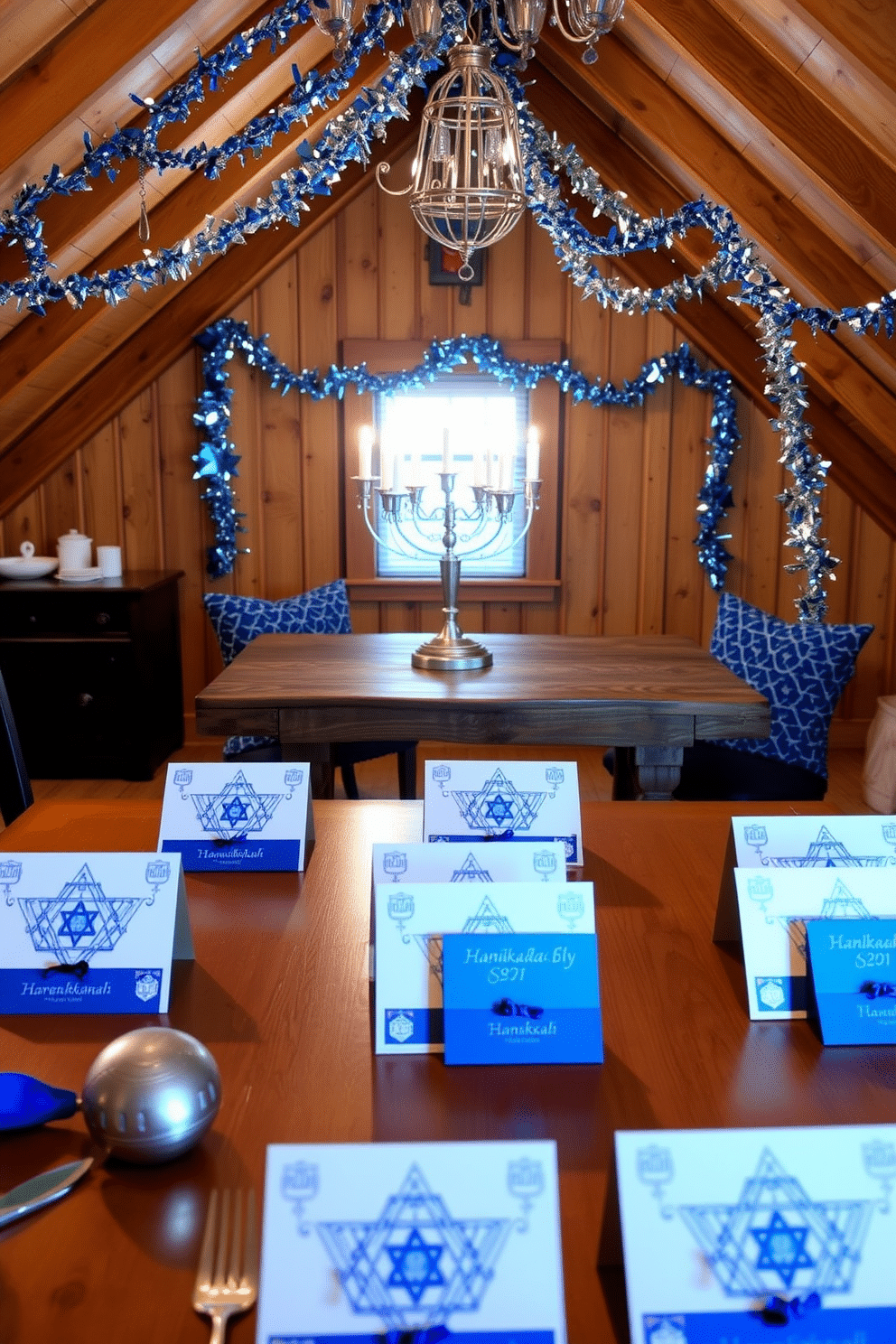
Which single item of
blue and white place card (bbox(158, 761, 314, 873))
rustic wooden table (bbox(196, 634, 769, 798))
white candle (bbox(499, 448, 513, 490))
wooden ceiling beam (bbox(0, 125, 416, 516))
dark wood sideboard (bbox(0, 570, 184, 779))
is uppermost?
wooden ceiling beam (bbox(0, 125, 416, 516))

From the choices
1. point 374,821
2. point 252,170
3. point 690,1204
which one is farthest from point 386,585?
point 690,1204

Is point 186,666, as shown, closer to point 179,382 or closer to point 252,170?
point 179,382

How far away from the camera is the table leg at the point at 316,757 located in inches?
107

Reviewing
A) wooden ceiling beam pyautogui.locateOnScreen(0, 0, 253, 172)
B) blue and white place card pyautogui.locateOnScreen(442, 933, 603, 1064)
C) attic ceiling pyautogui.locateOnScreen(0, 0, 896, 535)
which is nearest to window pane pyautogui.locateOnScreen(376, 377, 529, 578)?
attic ceiling pyautogui.locateOnScreen(0, 0, 896, 535)

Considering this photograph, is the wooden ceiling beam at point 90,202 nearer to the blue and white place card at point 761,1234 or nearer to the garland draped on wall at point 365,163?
the garland draped on wall at point 365,163

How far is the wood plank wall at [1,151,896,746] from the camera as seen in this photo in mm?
4863

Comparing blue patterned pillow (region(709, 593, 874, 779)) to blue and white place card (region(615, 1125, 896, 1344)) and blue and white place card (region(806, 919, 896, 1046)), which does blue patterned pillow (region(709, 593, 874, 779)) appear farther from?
blue and white place card (region(615, 1125, 896, 1344))

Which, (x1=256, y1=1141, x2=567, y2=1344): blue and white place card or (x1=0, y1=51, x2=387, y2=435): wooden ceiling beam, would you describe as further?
(x1=0, y1=51, x2=387, y2=435): wooden ceiling beam

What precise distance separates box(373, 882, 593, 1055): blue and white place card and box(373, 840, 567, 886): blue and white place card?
0.35 feet

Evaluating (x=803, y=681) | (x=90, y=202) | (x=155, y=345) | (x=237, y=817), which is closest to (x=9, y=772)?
(x=237, y=817)

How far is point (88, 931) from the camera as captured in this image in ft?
3.98

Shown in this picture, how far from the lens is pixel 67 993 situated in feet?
3.93

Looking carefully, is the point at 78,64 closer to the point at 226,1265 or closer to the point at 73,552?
the point at 226,1265

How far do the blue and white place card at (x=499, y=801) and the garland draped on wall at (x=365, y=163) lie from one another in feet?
5.10
